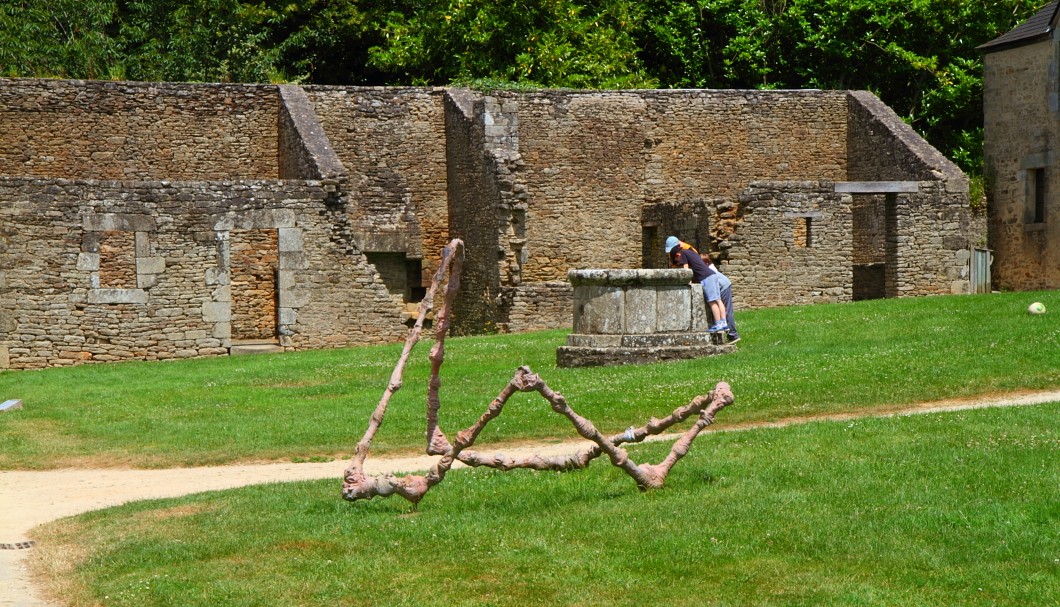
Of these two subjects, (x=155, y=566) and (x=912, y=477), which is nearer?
(x=155, y=566)

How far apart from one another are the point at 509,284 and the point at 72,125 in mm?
8186

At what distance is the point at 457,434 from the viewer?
9.14 m

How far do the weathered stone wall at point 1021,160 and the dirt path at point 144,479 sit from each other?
1513cm

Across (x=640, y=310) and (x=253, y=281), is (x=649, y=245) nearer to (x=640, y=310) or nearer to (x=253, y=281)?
(x=253, y=281)

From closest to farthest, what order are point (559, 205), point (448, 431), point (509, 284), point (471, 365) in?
point (448, 431) → point (471, 365) → point (509, 284) → point (559, 205)

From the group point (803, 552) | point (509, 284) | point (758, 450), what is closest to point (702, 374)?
point (758, 450)

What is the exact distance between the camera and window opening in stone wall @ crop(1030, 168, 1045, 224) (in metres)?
28.5

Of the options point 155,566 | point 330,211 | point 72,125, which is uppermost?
point 72,125

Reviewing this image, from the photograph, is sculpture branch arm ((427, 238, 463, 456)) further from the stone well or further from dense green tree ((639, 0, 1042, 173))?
dense green tree ((639, 0, 1042, 173))

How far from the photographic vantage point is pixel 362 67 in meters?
37.2

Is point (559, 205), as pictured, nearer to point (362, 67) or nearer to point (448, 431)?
point (362, 67)

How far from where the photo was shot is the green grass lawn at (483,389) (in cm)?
1380

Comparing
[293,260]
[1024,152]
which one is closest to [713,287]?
[293,260]

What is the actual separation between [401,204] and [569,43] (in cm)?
741
